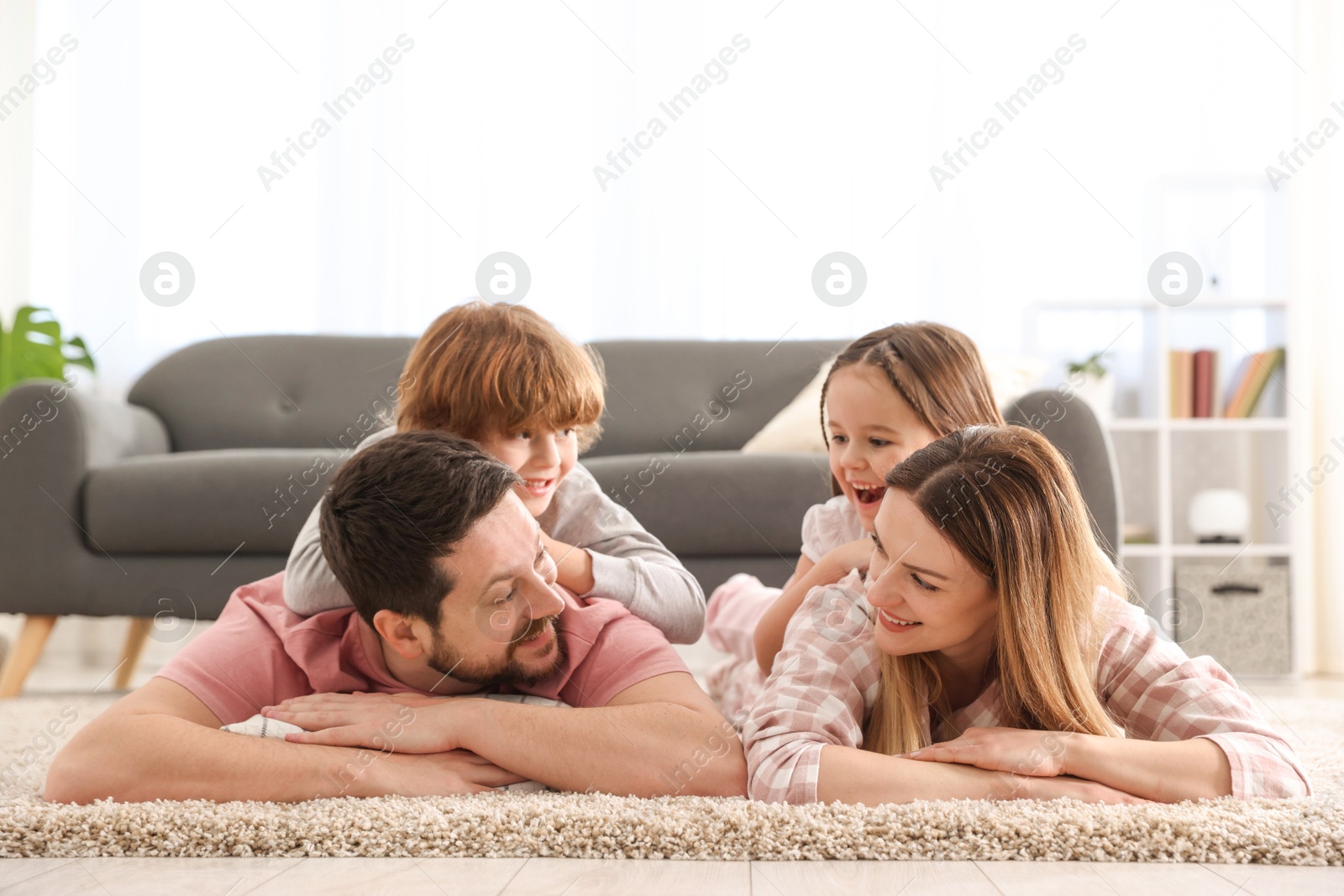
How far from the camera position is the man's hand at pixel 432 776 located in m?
1.10

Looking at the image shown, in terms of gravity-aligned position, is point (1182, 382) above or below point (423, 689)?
above

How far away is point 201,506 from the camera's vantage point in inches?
85.4

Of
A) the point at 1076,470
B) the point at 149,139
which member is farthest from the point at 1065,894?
the point at 149,139

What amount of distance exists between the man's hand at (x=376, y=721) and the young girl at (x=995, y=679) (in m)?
0.33

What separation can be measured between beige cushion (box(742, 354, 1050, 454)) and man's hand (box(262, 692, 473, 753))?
56.9 inches

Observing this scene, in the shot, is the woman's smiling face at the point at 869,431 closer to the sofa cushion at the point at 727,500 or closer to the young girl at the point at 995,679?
the young girl at the point at 995,679

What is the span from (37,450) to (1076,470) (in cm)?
202

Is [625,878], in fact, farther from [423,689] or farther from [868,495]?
[868,495]

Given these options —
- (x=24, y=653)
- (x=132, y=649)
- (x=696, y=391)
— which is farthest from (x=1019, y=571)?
(x=132, y=649)

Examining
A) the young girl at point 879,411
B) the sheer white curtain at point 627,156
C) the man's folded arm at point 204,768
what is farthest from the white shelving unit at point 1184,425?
the man's folded arm at point 204,768

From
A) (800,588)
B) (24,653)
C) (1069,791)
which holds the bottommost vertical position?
(24,653)

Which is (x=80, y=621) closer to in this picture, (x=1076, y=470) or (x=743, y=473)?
(x=743, y=473)

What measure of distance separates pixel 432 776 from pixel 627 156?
8.84 feet

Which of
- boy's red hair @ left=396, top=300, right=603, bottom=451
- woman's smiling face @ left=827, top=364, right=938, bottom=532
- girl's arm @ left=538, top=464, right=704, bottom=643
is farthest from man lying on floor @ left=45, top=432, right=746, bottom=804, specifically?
woman's smiling face @ left=827, top=364, right=938, bottom=532
